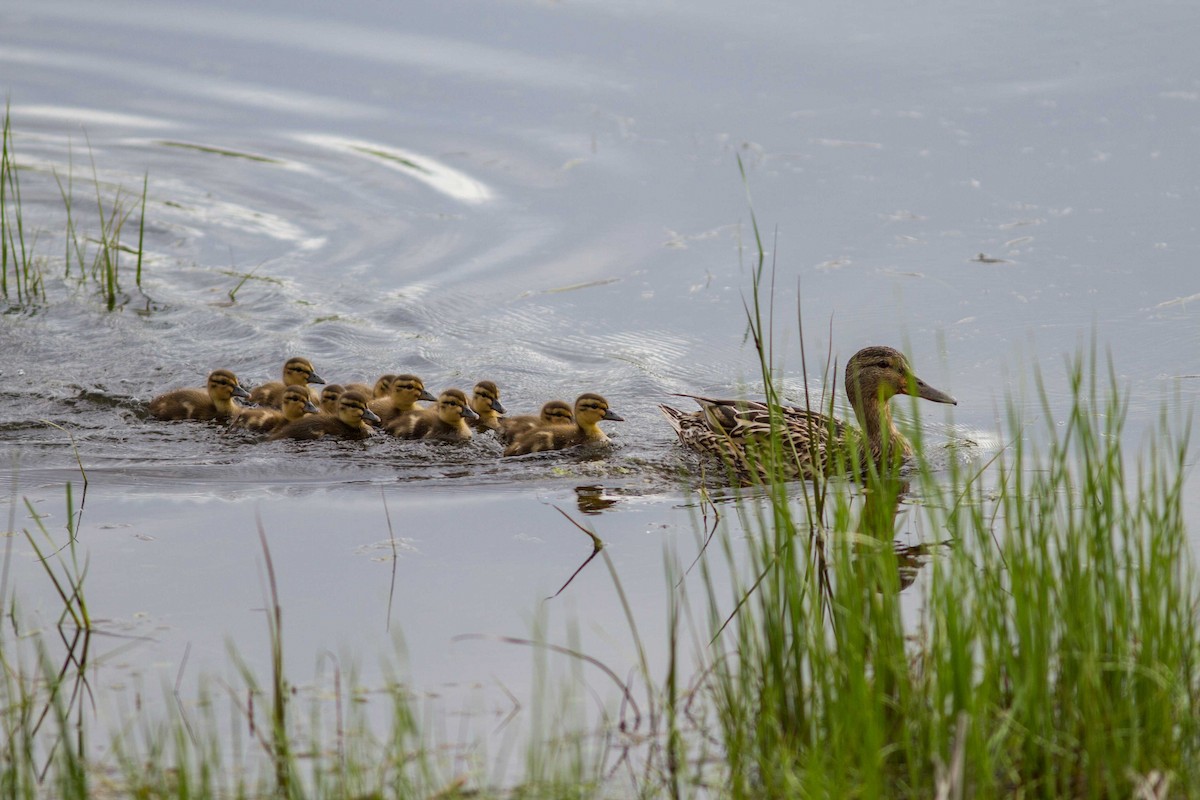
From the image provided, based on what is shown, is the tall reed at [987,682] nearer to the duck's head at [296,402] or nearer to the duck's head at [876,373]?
the duck's head at [876,373]

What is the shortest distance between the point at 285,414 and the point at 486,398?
891mm

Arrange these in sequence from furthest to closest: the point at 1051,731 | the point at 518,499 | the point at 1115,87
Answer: the point at 1115,87 < the point at 518,499 < the point at 1051,731

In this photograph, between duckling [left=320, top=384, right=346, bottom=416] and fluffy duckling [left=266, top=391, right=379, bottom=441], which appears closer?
fluffy duckling [left=266, top=391, right=379, bottom=441]

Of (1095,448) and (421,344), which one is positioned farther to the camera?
(421,344)

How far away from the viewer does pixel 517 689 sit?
11.9 feet

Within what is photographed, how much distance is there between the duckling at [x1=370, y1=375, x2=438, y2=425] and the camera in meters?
6.46

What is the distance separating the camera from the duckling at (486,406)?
645 centimetres

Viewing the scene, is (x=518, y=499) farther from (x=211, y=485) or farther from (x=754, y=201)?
(x=754, y=201)

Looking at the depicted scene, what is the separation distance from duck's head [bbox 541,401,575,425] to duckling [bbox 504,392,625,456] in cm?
6

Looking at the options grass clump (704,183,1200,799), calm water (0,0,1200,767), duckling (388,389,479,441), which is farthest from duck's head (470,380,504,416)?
grass clump (704,183,1200,799)

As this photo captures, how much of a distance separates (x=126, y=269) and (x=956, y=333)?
472 centimetres

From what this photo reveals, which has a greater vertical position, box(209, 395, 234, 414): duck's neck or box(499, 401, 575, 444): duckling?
box(209, 395, 234, 414): duck's neck

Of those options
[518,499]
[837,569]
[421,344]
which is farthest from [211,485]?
[837,569]

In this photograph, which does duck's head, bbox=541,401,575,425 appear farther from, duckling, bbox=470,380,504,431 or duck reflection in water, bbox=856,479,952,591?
duck reflection in water, bbox=856,479,952,591
